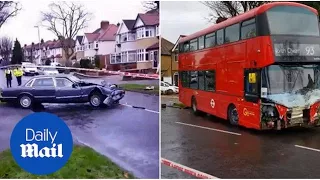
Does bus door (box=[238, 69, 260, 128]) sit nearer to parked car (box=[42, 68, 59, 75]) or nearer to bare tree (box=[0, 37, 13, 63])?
parked car (box=[42, 68, 59, 75])

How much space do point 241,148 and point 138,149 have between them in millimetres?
1071

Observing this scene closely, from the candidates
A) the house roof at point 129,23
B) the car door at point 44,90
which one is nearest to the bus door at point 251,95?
the house roof at point 129,23

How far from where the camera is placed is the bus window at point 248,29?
5.06 m

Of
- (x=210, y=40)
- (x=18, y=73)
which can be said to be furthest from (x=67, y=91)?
(x=210, y=40)

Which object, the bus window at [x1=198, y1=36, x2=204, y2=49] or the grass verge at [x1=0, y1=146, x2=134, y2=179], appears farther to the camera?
the bus window at [x1=198, y1=36, x2=204, y2=49]

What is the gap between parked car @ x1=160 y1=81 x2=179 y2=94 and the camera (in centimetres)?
400

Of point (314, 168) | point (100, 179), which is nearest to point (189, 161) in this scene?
point (100, 179)

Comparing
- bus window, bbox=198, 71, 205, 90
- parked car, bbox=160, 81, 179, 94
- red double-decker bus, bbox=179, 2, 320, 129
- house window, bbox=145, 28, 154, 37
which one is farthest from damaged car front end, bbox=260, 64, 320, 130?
house window, bbox=145, 28, 154, 37

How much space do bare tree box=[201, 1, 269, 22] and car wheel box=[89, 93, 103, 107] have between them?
1.38 metres

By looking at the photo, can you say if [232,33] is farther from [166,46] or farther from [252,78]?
[166,46]

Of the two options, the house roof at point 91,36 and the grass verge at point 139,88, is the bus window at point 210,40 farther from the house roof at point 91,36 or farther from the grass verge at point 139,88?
the house roof at point 91,36

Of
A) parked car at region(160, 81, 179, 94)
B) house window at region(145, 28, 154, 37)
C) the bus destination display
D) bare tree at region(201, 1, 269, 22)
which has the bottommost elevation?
parked car at region(160, 81, 179, 94)

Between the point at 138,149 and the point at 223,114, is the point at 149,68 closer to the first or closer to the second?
the point at 138,149

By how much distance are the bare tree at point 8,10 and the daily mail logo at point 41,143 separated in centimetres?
93
